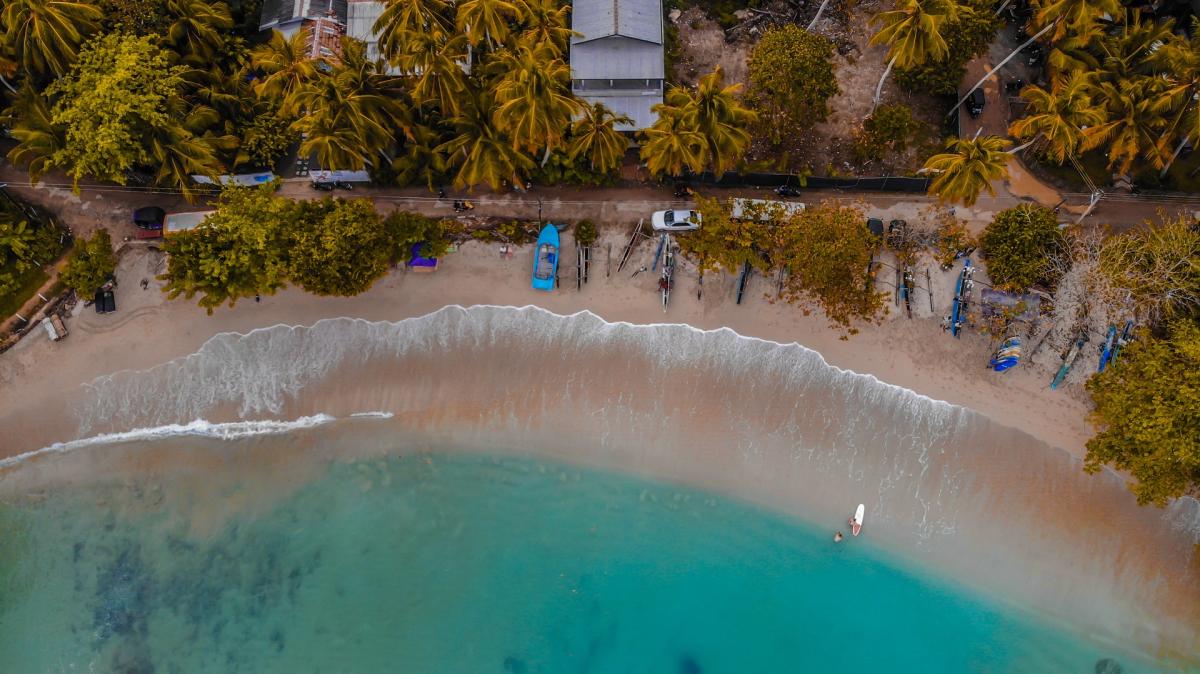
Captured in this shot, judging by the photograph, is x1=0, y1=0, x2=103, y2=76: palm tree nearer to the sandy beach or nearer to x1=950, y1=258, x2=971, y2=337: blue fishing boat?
the sandy beach

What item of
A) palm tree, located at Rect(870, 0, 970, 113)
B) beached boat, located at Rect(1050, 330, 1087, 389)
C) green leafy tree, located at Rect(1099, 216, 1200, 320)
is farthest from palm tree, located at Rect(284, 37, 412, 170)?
beached boat, located at Rect(1050, 330, 1087, 389)

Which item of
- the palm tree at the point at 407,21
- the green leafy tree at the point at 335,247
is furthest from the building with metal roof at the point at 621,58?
the green leafy tree at the point at 335,247

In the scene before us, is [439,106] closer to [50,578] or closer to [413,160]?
[413,160]

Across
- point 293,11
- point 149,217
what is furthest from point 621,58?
point 149,217

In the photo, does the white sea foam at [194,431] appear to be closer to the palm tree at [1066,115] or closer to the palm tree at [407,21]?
the palm tree at [407,21]

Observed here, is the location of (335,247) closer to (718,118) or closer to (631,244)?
(631,244)

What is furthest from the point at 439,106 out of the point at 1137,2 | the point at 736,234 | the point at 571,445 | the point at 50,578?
the point at 1137,2
